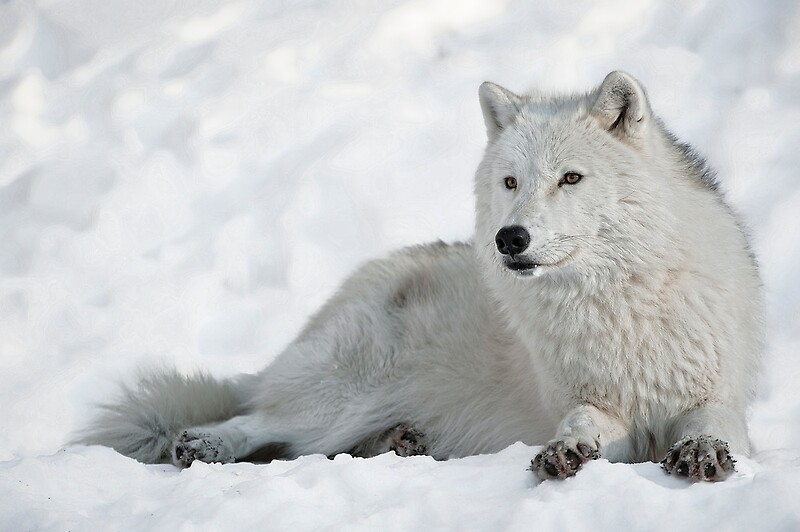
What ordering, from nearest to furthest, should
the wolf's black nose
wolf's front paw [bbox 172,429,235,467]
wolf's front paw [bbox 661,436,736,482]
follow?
wolf's front paw [bbox 661,436,736,482], the wolf's black nose, wolf's front paw [bbox 172,429,235,467]

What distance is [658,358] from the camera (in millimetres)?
3523

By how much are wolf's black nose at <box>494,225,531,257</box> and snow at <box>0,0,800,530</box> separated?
4.50ft

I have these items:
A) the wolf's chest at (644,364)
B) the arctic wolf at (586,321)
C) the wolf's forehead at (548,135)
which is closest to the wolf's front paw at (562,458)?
the arctic wolf at (586,321)

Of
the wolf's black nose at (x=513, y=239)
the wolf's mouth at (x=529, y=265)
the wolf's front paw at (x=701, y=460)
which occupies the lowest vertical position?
the wolf's front paw at (x=701, y=460)

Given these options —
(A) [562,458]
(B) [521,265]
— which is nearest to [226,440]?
(B) [521,265]

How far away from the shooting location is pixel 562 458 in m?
2.97

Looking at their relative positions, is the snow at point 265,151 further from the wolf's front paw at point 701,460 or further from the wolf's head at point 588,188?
the wolf's front paw at point 701,460

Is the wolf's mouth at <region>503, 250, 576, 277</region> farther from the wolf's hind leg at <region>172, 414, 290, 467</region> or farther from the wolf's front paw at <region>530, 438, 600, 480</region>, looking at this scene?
the wolf's hind leg at <region>172, 414, 290, 467</region>

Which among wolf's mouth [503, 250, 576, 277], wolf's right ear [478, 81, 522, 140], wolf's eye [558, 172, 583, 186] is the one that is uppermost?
wolf's right ear [478, 81, 522, 140]

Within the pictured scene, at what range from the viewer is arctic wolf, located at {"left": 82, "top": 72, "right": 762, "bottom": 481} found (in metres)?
3.48

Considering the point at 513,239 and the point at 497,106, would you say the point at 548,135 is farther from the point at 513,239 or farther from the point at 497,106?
the point at 513,239

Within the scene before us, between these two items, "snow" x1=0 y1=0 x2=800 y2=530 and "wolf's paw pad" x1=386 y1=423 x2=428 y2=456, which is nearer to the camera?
"wolf's paw pad" x1=386 y1=423 x2=428 y2=456

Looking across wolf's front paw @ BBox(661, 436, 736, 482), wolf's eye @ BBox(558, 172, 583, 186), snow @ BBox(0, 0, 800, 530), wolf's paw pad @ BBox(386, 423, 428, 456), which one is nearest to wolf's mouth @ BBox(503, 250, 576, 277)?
wolf's eye @ BBox(558, 172, 583, 186)

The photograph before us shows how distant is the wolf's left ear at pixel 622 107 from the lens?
3.69 meters
